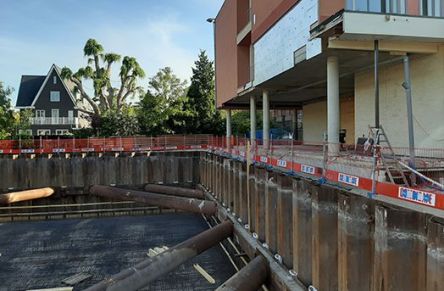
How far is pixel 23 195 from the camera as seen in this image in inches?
887

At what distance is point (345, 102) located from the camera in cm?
2430

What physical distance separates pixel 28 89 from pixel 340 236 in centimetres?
5447

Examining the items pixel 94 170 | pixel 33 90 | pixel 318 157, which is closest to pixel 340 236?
pixel 318 157

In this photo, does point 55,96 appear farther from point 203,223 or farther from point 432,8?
point 432,8

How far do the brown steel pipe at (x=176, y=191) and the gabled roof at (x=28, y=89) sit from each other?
34782mm

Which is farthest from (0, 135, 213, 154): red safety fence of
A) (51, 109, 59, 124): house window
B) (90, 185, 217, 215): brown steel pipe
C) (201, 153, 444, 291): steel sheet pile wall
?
(51, 109, 59, 124): house window

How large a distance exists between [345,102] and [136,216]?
14.5 metres

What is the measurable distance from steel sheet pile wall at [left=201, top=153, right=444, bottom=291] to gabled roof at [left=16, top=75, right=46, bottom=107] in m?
46.5

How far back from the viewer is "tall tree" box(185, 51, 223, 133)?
41.6 meters

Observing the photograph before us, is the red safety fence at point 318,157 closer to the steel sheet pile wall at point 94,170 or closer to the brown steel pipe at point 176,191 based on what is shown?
the steel sheet pile wall at point 94,170

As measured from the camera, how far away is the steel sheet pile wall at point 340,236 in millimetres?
5215

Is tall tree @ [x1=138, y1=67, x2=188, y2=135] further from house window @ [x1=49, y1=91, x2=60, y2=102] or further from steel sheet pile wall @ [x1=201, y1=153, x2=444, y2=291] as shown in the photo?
steel sheet pile wall @ [x1=201, y1=153, x2=444, y2=291]

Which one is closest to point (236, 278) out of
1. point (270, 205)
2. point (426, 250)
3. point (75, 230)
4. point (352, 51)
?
point (270, 205)

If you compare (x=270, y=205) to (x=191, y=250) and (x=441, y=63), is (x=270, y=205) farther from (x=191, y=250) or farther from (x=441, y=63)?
(x=441, y=63)
